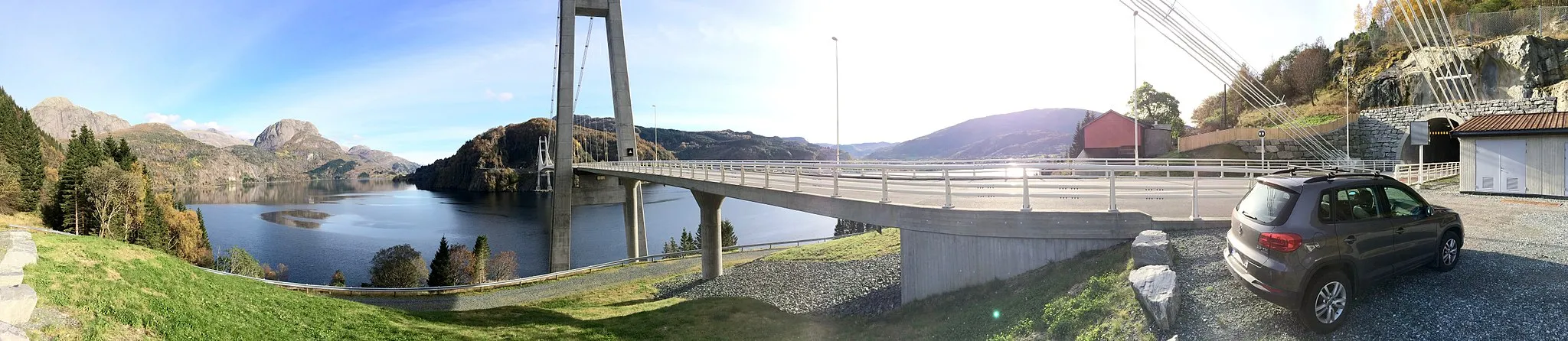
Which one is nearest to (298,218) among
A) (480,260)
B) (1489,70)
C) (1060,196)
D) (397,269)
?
(397,269)

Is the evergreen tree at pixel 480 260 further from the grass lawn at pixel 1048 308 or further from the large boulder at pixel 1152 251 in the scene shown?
the large boulder at pixel 1152 251

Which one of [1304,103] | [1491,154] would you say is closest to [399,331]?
[1491,154]

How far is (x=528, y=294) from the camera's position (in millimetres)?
28094

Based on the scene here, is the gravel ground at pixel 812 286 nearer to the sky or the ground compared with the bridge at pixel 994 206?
nearer to the ground

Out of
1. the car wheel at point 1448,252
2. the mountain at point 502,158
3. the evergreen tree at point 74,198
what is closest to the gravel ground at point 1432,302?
the car wheel at point 1448,252

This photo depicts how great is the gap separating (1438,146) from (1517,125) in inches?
1101

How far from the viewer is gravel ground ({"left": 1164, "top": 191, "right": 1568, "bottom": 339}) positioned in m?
5.00

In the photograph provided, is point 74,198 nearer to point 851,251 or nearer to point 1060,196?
point 851,251

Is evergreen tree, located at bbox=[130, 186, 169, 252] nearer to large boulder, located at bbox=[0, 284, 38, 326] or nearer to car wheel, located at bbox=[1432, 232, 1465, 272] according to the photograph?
large boulder, located at bbox=[0, 284, 38, 326]

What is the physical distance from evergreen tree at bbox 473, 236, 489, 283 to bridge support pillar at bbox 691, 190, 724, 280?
29570 millimetres

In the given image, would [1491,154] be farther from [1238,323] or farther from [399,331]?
[399,331]

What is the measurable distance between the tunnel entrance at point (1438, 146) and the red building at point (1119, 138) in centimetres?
1230

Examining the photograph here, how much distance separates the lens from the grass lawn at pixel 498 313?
754 cm

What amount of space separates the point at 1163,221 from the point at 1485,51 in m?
40.5
